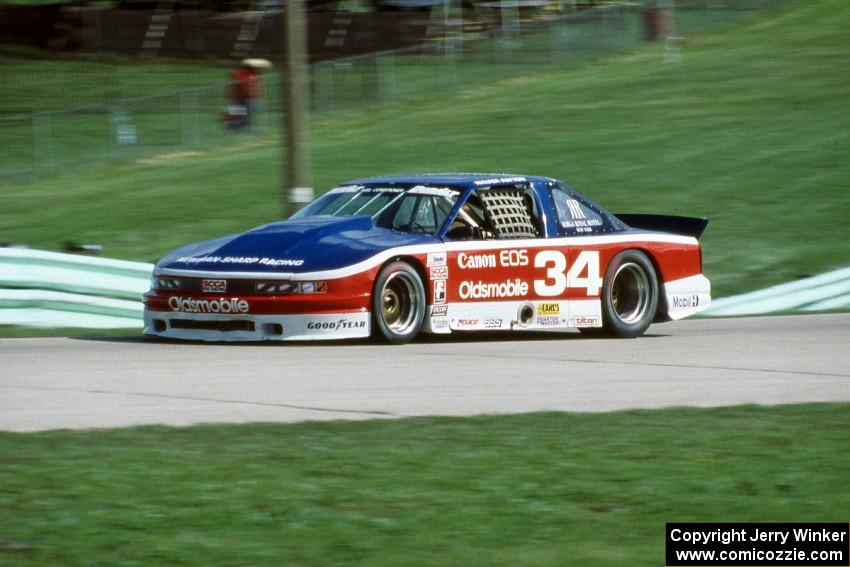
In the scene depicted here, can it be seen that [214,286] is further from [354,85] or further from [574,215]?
[354,85]

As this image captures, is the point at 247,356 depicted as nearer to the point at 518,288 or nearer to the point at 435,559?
the point at 518,288

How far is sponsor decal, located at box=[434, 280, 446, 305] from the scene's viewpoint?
1269 centimetres

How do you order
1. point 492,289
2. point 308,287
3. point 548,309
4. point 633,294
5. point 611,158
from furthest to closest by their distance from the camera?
1. point 611,158
2. point 633,294
3. point 548,309
4. point 492,289
5. point 308,287

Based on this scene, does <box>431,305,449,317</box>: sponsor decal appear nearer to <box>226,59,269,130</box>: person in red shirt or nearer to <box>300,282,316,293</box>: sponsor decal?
<box>300,282,316,293</box>: sponsor decal

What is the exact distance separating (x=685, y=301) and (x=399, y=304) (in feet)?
10.2

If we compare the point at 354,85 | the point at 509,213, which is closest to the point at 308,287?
the point at 509,213

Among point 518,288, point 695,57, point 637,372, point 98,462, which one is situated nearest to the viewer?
point 98,462

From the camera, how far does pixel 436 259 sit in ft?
41.6

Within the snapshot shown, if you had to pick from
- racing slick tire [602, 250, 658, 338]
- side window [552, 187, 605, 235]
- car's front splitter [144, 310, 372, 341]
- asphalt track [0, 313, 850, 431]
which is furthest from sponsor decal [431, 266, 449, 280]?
racing slick tire [602, 250, 658, 338]

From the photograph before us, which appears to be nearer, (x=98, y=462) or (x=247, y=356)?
(x=98, y=462)

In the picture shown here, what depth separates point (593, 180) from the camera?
2348cm

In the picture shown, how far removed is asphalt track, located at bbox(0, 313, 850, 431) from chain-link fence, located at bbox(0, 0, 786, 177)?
15.4 m

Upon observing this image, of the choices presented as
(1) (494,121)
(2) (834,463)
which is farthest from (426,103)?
(2) (834,463)

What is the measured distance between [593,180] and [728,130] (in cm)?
505
